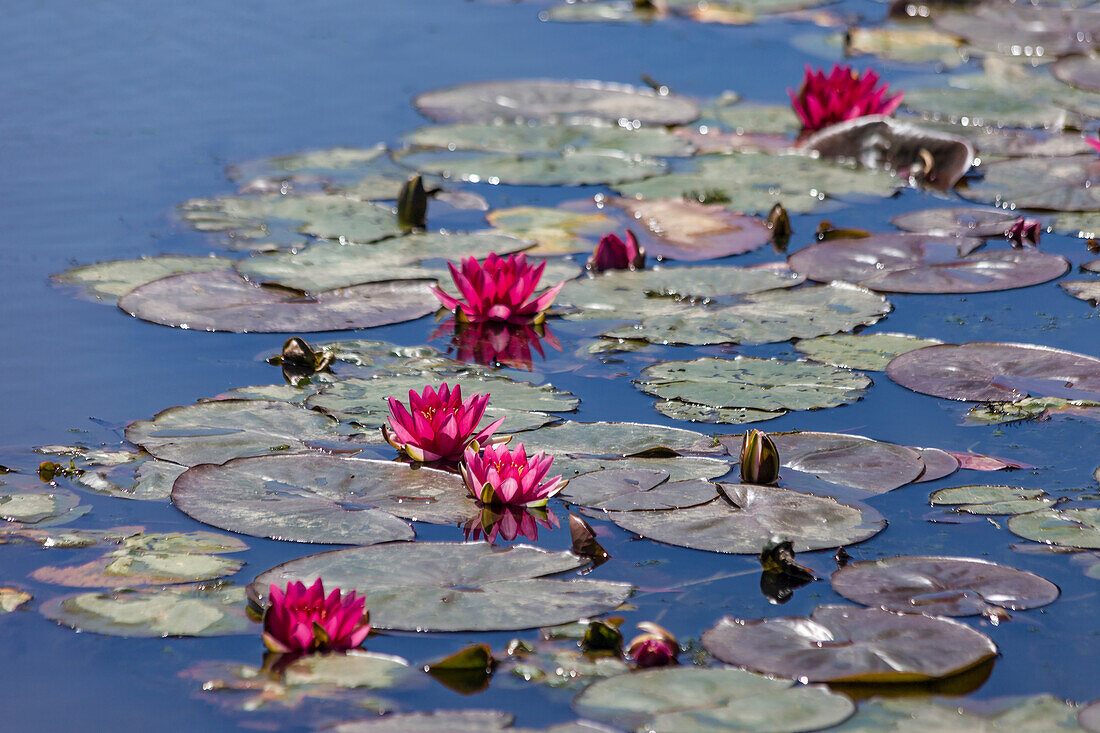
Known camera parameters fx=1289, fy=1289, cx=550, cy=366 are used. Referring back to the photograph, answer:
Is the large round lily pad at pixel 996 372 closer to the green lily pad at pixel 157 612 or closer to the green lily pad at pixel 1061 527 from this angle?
the green lily pad at pixel 1061 527

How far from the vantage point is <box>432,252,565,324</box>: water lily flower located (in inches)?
169

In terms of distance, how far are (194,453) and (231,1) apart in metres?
5.98

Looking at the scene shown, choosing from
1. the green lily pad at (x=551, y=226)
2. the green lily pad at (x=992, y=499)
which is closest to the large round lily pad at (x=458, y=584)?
the green lily pad at (x=992, y=499)

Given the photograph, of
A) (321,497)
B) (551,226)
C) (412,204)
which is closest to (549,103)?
(551,226)

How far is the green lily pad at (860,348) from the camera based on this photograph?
3.92 meters

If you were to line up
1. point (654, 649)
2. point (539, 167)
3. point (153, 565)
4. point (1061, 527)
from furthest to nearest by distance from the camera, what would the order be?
point (539, 167)
point (1061, 527)
point (153, 565)
point (654, 649)

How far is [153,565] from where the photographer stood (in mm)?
2828

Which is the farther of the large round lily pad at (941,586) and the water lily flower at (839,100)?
the water lily flower at (839,100)

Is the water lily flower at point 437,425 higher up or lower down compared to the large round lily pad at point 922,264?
lower down

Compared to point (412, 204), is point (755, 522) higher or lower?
lower

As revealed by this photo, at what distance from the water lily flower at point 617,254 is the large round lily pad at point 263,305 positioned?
2.10 ft

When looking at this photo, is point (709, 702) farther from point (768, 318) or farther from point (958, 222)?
point (958, 222)

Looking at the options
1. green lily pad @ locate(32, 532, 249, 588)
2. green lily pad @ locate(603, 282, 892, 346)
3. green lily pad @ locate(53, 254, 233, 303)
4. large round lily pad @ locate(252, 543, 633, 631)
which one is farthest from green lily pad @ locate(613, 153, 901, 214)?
green lily pad @ locate(32, 532, 249, 588)

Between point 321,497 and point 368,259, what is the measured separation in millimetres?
1867
